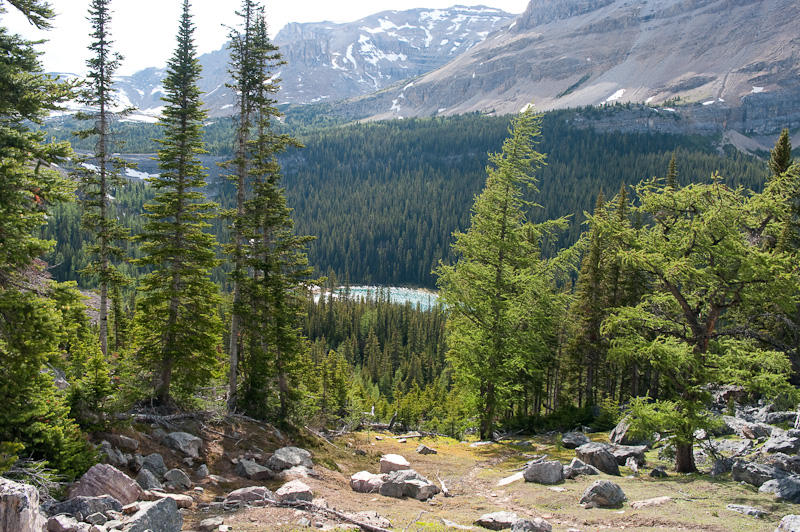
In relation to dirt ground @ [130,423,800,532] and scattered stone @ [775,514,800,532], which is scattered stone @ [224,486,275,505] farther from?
scattered stone @ [775,514,800,532]

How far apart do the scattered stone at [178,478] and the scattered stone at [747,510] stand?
44.3 feet

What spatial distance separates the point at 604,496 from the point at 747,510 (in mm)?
2937

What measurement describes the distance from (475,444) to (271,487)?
1338 centimetres

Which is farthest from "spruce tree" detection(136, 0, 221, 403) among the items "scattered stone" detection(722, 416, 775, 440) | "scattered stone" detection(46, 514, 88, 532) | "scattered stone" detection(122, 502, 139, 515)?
"scattered stone" detection(722, 416, 775, 440)

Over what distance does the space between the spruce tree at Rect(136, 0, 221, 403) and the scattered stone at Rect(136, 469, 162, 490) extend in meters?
5.95

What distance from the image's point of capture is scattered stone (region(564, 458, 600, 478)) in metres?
15.1

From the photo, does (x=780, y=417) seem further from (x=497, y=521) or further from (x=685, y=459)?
(x=497, y=521)

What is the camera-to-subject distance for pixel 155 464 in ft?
42.8

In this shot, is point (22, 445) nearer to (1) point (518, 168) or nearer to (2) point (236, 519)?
(2) point (236, 519)

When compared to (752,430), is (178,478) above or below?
above

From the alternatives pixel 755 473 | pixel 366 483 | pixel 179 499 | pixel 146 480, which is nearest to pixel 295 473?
pixel 366 483

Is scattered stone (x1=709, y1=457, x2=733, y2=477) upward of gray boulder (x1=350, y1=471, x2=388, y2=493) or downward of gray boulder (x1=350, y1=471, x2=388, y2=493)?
upward

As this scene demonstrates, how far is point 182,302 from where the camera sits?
18719 mm

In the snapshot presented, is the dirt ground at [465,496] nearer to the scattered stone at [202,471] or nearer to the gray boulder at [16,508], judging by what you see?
the scattered stone at [202,471]
